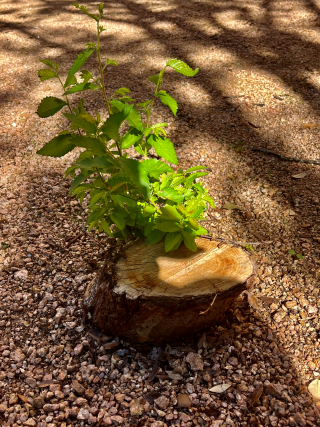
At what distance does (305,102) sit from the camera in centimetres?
380

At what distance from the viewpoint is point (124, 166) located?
1357 millimetres

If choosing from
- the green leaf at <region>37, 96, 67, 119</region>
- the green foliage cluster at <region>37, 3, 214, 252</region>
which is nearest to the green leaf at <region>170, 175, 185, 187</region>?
the green foliage cluster at <region>37, 3, 214, 252</region>

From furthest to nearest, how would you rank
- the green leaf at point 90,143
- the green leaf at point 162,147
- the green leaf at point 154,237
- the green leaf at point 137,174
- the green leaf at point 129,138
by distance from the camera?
the green leaf at point 154,237 < the green leaf at point 162,147 < the green leaf at point 129,138 < the green leaf at point 90,143 < the green leaf at point 137,174

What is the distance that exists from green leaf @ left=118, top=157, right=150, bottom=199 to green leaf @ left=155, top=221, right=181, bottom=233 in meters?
0.36

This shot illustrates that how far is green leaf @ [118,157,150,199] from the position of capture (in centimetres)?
134

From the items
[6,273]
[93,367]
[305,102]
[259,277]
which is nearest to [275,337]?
[259,277]

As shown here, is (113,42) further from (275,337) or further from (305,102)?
(275,337)

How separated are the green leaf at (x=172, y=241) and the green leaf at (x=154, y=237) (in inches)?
2.3

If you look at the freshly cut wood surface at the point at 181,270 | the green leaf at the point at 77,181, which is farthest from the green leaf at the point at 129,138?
the freshly cut wood surface at the point at 181,270

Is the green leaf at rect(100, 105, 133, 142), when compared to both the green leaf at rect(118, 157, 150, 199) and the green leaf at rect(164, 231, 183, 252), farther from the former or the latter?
the green leaf at rect(164, 231, 183, 252)

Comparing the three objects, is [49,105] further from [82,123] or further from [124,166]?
[124,166]

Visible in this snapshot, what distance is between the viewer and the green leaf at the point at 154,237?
5.81 feet

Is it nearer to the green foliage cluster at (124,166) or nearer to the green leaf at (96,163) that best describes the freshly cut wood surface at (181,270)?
the green foliage cluster at (124,166)

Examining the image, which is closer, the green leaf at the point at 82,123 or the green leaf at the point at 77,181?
the green leaf at the point at 82,123
